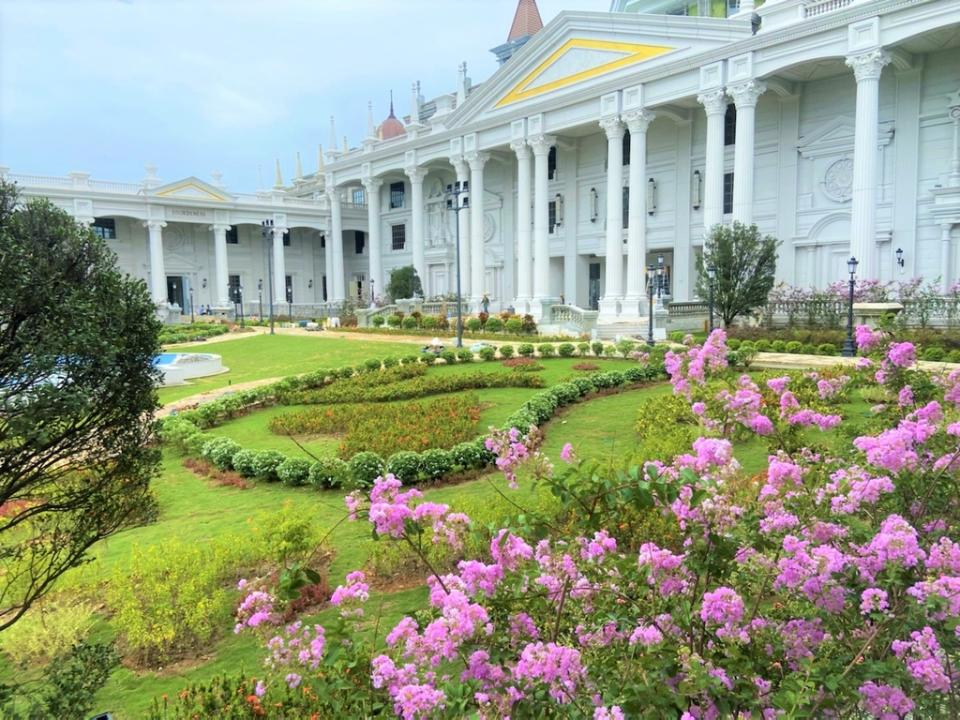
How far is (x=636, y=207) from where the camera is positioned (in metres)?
28.9

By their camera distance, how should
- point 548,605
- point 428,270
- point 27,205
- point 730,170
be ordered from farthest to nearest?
point 428,270 → point 730,170 → point 27,205 → point 548,605

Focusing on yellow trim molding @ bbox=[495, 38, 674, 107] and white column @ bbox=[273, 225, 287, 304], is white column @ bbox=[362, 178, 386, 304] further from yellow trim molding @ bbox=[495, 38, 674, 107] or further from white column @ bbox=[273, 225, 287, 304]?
yellow trim molding @ bbox=[495, 38, 674, 107]

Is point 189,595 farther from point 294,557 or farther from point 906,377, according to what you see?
point 906,377

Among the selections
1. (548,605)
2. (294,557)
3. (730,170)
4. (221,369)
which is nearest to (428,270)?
(730,170)

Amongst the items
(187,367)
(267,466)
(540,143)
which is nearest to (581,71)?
(540,143)

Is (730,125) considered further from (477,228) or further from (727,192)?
(477,228)

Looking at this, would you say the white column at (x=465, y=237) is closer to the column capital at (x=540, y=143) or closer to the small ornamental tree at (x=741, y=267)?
the column capital at (x=540, y=143)

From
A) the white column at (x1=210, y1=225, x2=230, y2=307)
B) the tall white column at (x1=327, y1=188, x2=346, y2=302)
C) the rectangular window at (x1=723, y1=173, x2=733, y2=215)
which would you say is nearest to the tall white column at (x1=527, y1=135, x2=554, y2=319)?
the rectangular window at (x1=723, y1=173, x2=733, y2=215)

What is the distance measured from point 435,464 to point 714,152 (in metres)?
22.5

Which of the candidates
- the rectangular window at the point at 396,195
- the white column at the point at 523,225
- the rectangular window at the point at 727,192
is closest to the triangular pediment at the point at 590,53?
the white column at the point at 523,225

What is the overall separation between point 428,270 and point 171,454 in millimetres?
34326

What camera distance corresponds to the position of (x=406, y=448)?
9.30 metres

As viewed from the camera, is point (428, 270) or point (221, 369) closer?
point (221, 369)

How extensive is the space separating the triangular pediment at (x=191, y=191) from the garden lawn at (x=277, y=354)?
18.2m
